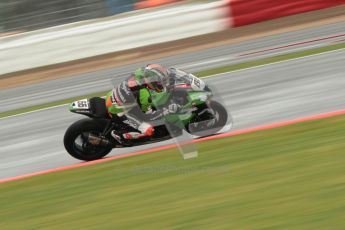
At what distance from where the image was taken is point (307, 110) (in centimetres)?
953

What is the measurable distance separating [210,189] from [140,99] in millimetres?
2126

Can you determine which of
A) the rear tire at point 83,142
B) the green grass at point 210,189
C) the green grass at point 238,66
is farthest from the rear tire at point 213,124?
the green grass at point 238,66

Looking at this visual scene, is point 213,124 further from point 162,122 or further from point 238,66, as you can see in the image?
point 238,66

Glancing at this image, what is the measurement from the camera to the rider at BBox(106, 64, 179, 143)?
814 cm

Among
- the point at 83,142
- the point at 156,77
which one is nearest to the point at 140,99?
the point at 156,77

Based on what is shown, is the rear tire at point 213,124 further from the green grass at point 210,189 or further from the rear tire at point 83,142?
the rear tire at point 83,142

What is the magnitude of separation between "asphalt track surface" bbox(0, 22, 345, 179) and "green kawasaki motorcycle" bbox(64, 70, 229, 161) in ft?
1.25

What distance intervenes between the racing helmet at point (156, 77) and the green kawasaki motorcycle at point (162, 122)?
130 millimetres

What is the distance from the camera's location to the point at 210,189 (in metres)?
6.47

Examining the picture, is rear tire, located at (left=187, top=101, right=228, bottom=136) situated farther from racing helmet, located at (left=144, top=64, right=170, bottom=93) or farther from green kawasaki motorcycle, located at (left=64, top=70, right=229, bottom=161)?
racing helmet, located at (left=144, top=64, right=170, bottom=93)

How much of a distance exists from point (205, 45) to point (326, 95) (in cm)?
743

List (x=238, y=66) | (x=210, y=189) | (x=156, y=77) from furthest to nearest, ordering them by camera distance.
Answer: (x=238, y=66) < (x=156, y=77) < (x=210, y=189)

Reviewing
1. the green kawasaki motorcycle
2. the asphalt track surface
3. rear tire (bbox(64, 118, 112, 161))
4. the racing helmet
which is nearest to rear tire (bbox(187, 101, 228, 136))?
the green kawasaki motorcycle

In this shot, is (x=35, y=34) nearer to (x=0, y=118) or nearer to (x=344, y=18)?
(x=0, y=118)
